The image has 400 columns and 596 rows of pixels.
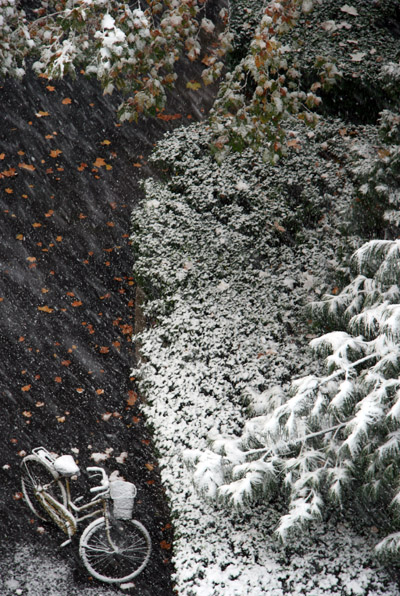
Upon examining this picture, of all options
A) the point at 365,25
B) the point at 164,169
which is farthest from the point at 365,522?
the point at 365,25

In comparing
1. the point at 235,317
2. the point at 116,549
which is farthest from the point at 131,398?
the point at 116,549

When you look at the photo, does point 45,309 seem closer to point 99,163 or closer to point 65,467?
point 65,467

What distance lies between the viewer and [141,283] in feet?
22.2

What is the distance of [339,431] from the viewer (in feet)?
12.2

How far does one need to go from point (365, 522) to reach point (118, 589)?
2210mm

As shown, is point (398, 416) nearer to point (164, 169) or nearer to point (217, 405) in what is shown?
point (217, 405)

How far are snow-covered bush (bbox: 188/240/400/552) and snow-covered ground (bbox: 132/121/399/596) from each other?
11.4 inches

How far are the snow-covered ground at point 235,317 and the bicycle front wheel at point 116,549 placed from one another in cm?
57

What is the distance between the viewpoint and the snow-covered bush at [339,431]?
10.0 ft

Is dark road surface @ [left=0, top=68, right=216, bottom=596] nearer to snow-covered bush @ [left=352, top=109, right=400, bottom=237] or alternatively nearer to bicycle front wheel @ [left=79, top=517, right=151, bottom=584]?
bicycle front wheel @ [left=79, top=517, right=151, bottom=584]

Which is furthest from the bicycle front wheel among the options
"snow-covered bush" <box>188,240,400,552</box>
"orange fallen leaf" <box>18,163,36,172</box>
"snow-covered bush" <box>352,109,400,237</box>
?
"orange fallen leaf" <box>18,163,36,172</box>

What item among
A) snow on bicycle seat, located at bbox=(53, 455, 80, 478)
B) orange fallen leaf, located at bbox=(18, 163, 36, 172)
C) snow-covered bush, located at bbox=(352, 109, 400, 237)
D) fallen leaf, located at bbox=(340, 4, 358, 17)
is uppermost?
orange fallen leaf, located at bbox=(18, 163, 36, 172)

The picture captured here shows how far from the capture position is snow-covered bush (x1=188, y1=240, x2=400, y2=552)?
3.06 metres

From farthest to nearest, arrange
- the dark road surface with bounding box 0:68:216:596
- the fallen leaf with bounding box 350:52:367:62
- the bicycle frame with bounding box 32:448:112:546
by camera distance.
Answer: the fallen leaf with bounding box 350:52:367:62 < the dark road surface with bounding box 0:68:216:596 < the bicycle frame with bounding box 32:448:112:546
